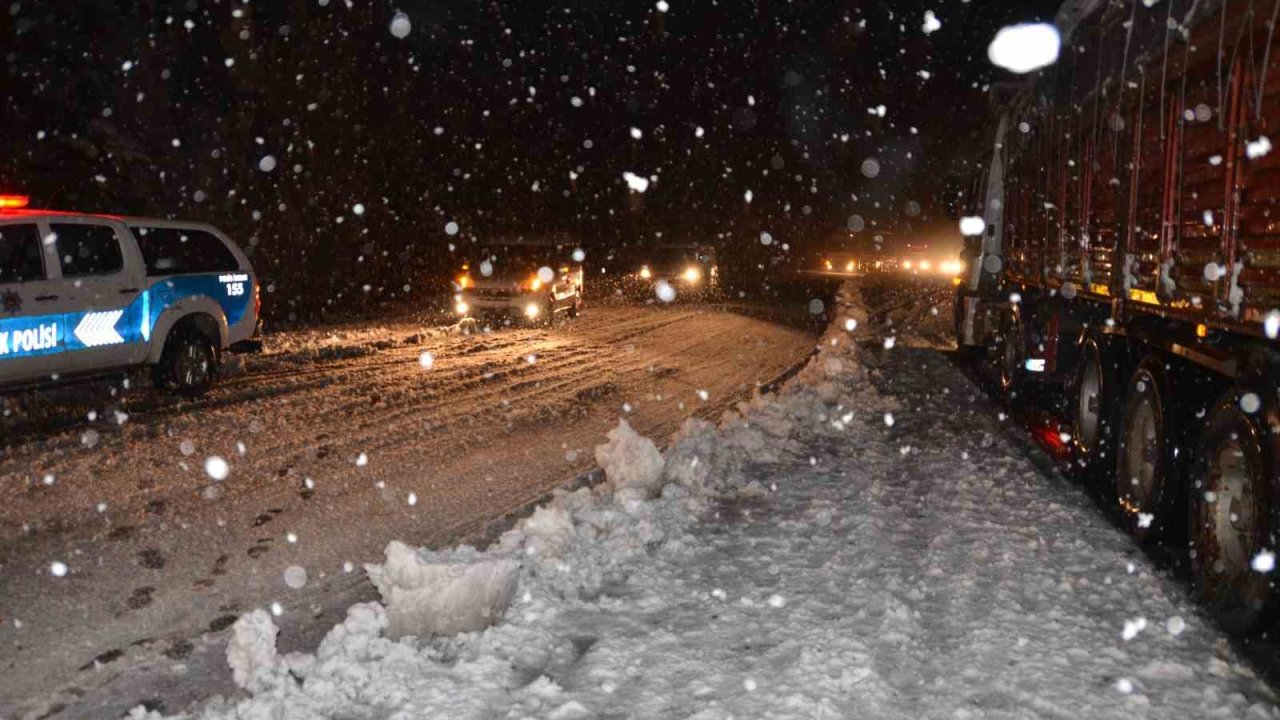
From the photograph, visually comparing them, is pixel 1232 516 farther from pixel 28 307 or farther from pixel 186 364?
pixel 186 364

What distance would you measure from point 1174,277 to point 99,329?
916cm

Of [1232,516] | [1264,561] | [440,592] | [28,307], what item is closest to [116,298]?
[28,307]

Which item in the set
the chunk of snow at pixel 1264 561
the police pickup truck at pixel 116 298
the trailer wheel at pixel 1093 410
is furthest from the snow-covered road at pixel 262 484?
the chunk of snow at pixel 1264 561

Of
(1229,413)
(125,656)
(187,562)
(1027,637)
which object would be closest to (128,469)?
(187,562)

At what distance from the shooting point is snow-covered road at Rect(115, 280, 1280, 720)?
13.0ft

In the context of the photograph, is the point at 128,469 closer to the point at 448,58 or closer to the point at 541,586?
the point at 541,586

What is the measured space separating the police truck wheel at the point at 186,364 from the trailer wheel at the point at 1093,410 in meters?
8.73

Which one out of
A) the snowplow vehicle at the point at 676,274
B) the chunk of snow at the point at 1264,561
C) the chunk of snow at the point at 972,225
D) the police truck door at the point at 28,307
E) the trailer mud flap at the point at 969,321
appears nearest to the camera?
the chunk of snow at the point at 1264,561

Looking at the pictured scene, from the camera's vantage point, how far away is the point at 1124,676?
168 inches

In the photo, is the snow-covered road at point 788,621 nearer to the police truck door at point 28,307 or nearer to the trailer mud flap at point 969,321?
the police truck door at point 28,307

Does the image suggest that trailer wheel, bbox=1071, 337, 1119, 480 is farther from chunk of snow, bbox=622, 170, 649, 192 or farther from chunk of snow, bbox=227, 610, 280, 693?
chunk of snow, bbox=622, 170, 649, 192

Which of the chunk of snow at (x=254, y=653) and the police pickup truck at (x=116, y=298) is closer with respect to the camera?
the chunk of snow at (x=254, y=653)

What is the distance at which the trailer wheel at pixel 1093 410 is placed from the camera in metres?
7.63

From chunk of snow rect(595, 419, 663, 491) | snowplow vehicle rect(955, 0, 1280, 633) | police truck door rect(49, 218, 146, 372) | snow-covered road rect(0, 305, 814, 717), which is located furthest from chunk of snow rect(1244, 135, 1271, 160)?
police truck door rect(49, 218, 146, 372)
